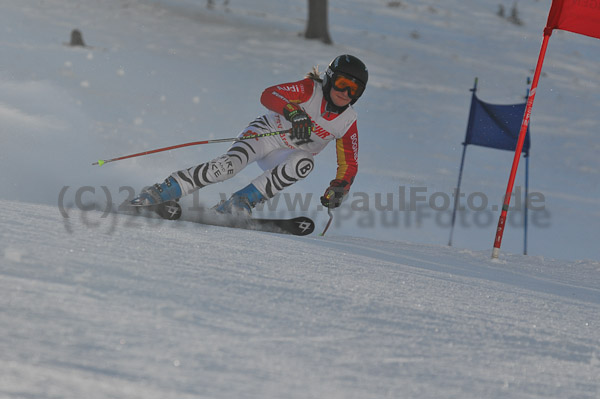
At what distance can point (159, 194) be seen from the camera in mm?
4598

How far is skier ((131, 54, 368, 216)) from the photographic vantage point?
15.4 feet

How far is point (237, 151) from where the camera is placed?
4.89 meters

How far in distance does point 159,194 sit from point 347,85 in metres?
1.44

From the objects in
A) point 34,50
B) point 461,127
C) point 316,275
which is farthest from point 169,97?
point 316,275

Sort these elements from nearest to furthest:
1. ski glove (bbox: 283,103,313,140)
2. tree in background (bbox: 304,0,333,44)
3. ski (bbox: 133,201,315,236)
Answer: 1. ski (bbox: 133,201,315,236)
2. ski glove (bbox: 283,103,313,140)
3. tree in background (bbox: 304,0,333,44)

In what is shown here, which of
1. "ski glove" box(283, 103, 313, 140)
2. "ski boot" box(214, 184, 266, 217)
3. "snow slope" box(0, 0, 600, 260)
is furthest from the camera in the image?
"snow slope" box(0, 0, 600, 260)

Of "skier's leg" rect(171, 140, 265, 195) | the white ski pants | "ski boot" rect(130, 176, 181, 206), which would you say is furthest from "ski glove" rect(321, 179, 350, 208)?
"ski boot" rect(130, 176, 181, 206)

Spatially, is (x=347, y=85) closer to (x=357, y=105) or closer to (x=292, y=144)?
(x=292, y=144)

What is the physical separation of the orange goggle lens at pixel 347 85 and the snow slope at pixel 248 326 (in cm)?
180

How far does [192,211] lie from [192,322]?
10.1 ft

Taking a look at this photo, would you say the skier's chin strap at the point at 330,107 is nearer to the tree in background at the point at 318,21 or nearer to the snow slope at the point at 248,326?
the snow slope at the point at 248,326

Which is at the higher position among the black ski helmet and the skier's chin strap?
the black ski helmet

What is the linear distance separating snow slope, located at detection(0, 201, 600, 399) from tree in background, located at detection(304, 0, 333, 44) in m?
13.2

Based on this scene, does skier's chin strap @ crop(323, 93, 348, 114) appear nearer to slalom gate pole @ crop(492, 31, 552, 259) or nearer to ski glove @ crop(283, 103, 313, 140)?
ski glove @ crop(283, 103, 313, 140)
